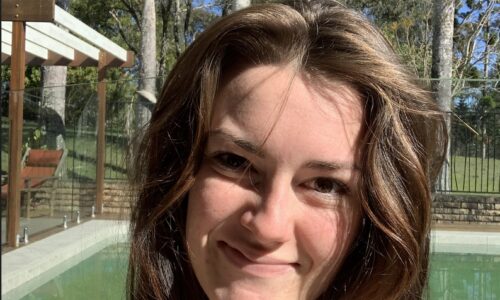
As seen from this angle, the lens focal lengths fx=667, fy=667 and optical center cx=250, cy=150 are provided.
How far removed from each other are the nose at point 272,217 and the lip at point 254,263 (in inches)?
1.0

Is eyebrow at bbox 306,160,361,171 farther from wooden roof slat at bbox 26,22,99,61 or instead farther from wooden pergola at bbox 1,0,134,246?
wooden roof slat at bbox 26,22,99,61

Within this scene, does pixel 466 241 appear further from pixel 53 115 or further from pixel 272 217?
pixel 272 217

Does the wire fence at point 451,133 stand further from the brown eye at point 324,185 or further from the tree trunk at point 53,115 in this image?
the brown eye at point 324,185

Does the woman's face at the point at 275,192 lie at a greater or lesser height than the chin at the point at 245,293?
greater

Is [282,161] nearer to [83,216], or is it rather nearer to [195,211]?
[195,211]

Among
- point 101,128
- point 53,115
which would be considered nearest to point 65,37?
point 53,115

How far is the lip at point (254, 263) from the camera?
0.85 m

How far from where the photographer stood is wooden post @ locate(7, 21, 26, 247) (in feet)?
21.1

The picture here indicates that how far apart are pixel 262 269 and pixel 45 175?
7.27 m

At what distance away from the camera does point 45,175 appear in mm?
7719

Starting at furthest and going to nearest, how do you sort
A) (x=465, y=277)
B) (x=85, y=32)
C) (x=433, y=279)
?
(x=85, y=32) < (x=465, y=277) < (x=433, y=279)

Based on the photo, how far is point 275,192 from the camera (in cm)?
84

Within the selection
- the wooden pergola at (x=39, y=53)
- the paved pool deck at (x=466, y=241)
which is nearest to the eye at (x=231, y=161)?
the wooden pergola at (x=39, y=53)

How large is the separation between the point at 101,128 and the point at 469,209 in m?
5.40
